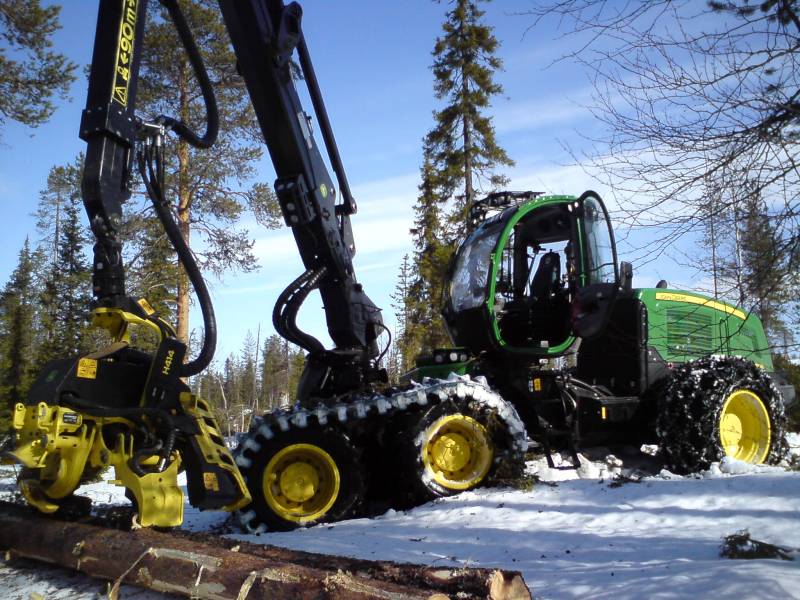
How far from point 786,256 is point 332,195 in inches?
167

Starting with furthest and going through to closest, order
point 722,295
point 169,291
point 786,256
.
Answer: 1. point 169,291
2. point 722,295
3. point 786,256

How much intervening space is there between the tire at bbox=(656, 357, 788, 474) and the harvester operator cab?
126 cm

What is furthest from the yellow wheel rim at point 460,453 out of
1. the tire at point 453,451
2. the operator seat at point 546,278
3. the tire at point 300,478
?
the operator seat at point 546,278

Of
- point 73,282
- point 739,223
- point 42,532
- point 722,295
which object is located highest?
point 73,282

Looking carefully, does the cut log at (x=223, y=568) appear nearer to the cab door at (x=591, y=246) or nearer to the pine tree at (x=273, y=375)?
the cab door at (x=591, y=246)

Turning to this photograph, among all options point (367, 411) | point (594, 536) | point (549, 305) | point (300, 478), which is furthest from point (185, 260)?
point (549, 305)

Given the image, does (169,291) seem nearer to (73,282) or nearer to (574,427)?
(73,282)

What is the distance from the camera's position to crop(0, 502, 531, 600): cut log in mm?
2670

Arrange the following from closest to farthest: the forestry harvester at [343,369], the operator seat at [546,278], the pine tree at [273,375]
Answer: the forestry harvester at [343,369], the operator seat at [546,278], the pine tree at [273,375]

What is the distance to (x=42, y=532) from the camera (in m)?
3.95

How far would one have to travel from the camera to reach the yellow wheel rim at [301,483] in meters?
5.51

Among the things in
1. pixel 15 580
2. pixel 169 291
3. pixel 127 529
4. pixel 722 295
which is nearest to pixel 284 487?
pixel 127 529

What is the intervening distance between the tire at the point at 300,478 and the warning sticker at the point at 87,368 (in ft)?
5.44

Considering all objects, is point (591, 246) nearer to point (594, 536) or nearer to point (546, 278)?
point (546, 278)
